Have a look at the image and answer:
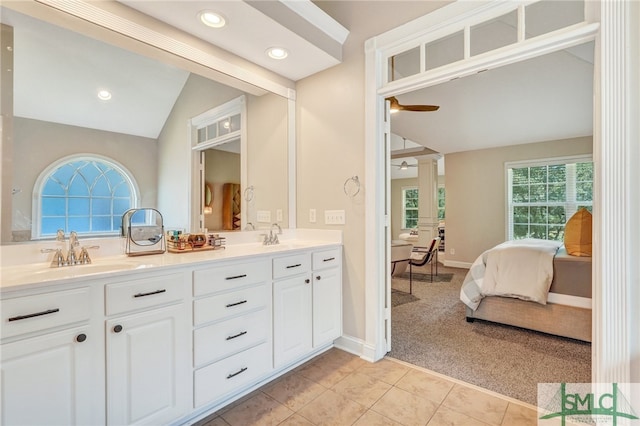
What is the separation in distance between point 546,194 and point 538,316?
3590 millimetres

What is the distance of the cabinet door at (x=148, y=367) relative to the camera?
133 centimetres

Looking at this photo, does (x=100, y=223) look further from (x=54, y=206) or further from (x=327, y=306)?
(x=327, y=306)

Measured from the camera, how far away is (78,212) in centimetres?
173

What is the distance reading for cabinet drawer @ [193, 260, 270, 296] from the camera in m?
1.64

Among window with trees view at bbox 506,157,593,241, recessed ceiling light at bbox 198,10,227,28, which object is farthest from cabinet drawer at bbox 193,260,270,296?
window with trees view at bbox 506,157,593,241

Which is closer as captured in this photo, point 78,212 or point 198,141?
point 78,212

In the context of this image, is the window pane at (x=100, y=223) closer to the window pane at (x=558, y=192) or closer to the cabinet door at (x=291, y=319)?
the cabinet door at (x=291, y=319)

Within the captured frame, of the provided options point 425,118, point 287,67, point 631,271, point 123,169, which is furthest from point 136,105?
point 425,118

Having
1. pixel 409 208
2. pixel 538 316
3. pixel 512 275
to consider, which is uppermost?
pixel 409 208

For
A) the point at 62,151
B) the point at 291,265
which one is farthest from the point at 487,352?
the point at 62,151

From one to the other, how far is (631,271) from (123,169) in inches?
111

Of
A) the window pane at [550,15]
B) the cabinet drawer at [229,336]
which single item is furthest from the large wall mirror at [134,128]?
→ the window pane at [550,15]

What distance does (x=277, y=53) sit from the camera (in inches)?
93.4

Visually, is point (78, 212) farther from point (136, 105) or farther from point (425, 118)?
point (425, 118)
